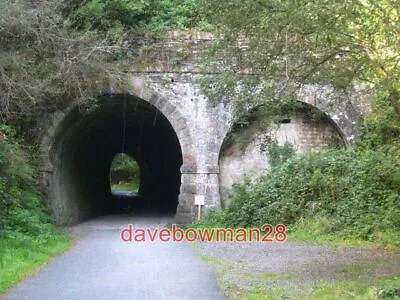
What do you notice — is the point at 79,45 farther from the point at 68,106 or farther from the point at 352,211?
the point at 352,211

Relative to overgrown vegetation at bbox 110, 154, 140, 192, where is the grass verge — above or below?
below

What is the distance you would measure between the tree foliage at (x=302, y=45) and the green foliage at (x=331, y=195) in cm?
508

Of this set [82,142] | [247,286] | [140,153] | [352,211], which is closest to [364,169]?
[352,211]

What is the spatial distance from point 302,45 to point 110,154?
22723 mm

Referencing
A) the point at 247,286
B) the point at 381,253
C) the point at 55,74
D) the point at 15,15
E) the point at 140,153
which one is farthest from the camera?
the point at 140,153

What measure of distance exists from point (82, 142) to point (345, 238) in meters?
11.7

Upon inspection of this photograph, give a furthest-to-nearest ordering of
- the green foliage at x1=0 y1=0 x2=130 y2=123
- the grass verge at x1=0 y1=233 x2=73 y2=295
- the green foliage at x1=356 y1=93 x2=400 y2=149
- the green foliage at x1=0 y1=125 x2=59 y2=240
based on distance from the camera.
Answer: the green foliage at x1=0 y1=0 x2=130 y2=123
the green foliage at x1=0 y1=125 x2=59 y2=240
the green foliage at x1=356 y1=93 x2=400 y2=149
the grass verge at x1=0 y1=233 x2=73 y2=295

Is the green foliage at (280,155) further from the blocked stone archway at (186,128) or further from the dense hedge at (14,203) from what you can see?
the dense hedge at (14,203)

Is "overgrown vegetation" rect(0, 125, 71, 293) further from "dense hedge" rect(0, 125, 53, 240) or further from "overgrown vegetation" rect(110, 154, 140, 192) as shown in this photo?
"overgrown vegetation" rect(110, 154, 140, 192)

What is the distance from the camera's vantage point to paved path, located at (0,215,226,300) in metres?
7.68

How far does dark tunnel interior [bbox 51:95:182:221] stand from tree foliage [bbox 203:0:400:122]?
29.3 feet

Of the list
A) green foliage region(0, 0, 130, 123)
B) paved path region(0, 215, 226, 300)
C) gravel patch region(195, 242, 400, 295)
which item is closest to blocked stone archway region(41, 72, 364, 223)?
green foliage region(0, 0, 130, 123)

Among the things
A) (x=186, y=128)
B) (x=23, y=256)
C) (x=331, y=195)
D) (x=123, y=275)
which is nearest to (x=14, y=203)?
(x=23, y=256)

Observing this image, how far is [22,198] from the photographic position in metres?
15.2
